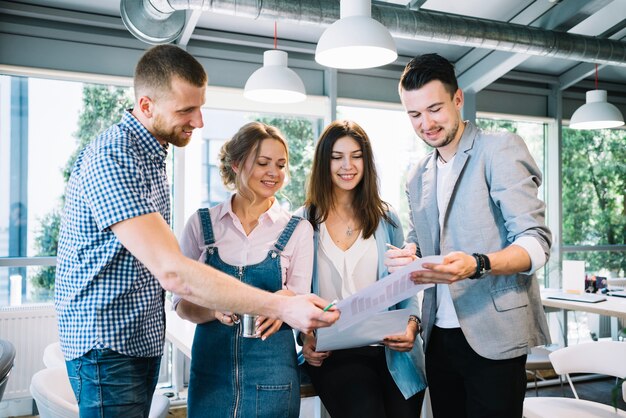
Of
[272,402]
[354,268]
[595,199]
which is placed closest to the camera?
[272,402]

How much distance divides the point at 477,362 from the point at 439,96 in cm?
94

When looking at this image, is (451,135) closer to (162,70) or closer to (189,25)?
(162,70)

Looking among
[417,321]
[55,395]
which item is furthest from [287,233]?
[55,395]

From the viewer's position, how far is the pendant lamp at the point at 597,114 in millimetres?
5277

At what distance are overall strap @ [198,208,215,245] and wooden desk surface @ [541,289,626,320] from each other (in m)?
3.19

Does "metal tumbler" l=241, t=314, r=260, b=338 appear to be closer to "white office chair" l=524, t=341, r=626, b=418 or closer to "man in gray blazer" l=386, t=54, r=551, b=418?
"man in gray blazer" l=386, t=54, r=551, b=418

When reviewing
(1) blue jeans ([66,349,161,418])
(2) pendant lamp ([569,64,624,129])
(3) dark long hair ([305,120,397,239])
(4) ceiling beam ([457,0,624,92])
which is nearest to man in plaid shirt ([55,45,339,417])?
(1) blue jeans ([66,349,161,418])

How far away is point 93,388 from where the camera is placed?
1.38m

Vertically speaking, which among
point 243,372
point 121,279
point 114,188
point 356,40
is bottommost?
point 243,372

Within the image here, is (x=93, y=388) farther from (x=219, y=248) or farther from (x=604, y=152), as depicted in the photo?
(x=604, y=152)

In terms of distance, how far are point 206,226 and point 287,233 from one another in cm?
29

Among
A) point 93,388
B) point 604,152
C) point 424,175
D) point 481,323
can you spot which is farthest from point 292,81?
point 604,152

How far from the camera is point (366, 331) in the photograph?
1814mm

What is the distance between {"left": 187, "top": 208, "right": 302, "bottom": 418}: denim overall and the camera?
5.83 feet
